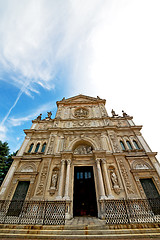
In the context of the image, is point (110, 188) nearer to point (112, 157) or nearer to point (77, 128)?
point (112, 157)

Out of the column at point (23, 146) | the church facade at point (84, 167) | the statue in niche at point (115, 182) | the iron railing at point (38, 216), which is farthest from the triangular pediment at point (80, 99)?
the iron railing at point (38, 216)

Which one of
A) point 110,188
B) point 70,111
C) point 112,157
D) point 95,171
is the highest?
point 70,111

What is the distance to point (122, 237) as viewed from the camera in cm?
383

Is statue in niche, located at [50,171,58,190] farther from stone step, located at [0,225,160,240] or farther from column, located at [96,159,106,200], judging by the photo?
stone step, located at [0,225,160,240]

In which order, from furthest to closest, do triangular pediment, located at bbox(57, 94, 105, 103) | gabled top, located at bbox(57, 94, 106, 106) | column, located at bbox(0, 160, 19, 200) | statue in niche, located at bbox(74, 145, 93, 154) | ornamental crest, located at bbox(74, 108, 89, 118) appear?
triangular pediment, located at bbox(57, 94, 105, 103)
gabled top, located at bbox(57, 94, 106, 106)
ornamental crest, located at bbox(74, 108, 89, 118)
statue in niche, located at bbox(74, 145, 93, 154)
column, located at bbox(0, 160, 19, 200)

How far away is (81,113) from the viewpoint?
15.0 metres

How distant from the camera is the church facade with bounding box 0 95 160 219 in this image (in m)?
7.94

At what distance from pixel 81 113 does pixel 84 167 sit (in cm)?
753

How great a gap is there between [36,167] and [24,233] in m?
5.64

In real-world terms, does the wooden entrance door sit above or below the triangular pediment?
below

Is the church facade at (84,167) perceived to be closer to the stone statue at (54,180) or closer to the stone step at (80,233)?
the stone statue at (54,180)

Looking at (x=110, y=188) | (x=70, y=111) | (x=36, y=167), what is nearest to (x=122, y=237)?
(x=110, y=188)

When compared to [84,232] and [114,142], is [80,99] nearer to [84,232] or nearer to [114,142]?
[114,142]

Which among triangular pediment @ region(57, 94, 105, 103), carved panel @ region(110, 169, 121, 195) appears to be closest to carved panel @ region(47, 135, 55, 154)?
carved panel @ region(110, 169, 121, 195)
